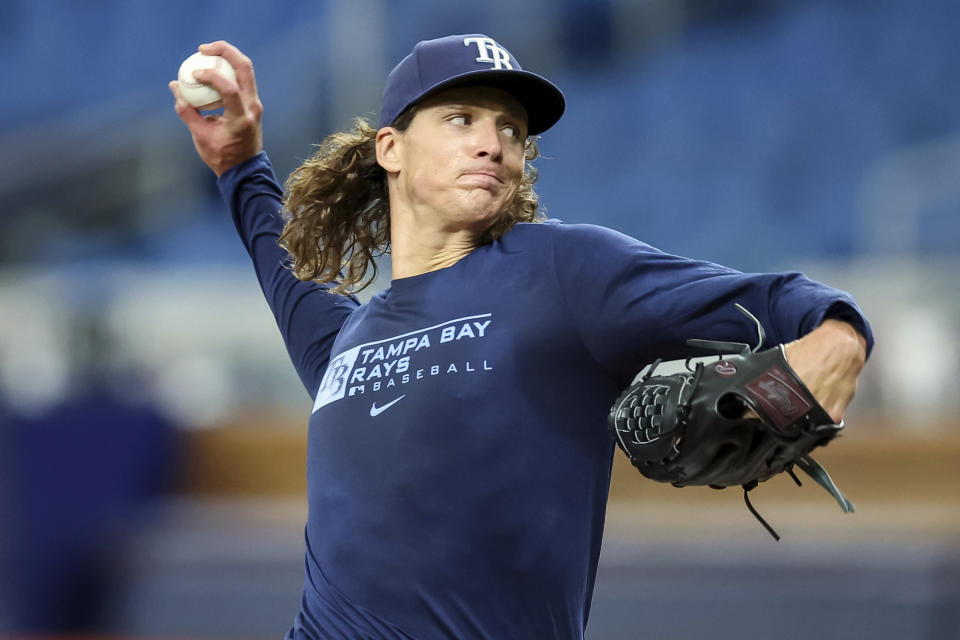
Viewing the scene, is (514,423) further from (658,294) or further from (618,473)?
(618,473)

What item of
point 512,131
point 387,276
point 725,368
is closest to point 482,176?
point 512,131

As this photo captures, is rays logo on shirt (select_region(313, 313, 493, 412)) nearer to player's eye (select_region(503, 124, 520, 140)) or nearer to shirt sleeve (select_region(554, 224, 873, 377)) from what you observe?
shirt sleeve (select_region(554, 224, 873, 377))

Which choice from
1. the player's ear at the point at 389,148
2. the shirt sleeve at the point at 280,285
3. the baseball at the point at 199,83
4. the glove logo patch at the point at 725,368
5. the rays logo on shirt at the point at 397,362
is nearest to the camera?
Result: the glove logo patch at the point at 725,368

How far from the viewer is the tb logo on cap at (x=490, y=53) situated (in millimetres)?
2451

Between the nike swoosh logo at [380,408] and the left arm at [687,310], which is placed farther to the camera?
the nike swoosh logo at [380,408]

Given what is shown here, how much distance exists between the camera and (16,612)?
246 inches

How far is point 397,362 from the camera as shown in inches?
93.4

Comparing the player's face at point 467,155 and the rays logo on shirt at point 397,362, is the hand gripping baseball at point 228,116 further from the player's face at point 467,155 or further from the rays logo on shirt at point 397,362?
the rays logo on shirt at point 397,362

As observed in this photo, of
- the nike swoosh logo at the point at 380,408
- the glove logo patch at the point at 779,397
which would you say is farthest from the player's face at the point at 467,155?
the glove logo patch at the point at 779,397

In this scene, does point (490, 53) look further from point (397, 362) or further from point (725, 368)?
point (725, 368)

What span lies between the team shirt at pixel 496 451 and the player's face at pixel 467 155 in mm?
141

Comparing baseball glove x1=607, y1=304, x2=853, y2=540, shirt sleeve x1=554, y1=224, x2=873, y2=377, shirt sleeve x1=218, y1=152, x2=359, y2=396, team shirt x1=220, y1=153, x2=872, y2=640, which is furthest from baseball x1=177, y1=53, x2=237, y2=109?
baseball glove x1=607, y1=304, x2=853, y2=540

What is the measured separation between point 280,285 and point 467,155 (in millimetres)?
794

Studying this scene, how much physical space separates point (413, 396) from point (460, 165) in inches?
19.6
